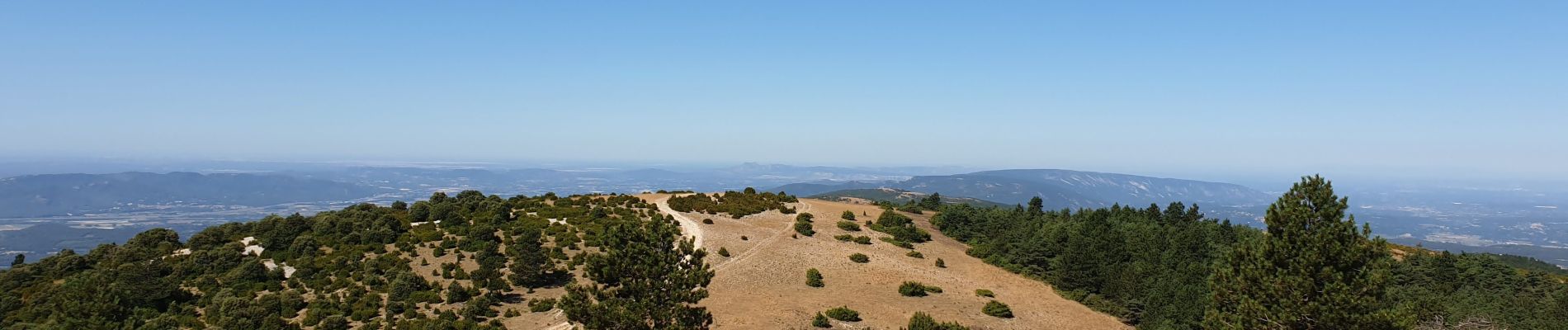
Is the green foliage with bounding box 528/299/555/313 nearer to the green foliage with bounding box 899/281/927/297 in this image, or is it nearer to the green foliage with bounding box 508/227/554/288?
the green foliage with bounding box 508/227/554/288

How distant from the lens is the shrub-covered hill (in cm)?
2477

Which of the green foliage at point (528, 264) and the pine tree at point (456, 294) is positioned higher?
the green foliage at point (528, 264)

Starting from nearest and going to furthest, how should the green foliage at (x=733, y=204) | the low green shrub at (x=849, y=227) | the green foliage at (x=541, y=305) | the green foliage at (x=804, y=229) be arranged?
the green foliage at (x=541, y=305) → the green foliage at (x=804, y=229) → the low green shrub at (x=849, y=227) → the green foliage at (x=733, y=204)

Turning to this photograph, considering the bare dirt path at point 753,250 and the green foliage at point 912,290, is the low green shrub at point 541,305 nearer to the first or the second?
the bare dirt path at point 753,250

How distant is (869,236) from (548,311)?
31.9 metres

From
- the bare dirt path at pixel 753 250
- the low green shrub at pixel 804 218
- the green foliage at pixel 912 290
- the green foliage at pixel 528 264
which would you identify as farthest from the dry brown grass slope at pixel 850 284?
the green foliage at pixel 528 264

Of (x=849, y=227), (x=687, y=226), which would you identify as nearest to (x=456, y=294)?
(x=687, y=226)

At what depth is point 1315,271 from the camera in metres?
25.1

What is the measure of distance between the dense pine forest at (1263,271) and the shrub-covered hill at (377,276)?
23783mm

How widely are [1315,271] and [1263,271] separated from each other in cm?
169

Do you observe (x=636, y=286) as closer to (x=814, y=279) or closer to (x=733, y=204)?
(x=814, y=279)

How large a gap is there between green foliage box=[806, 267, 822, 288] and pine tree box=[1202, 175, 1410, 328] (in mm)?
26041

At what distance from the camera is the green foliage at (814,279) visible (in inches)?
1828

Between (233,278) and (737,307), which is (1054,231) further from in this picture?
(233,278)
